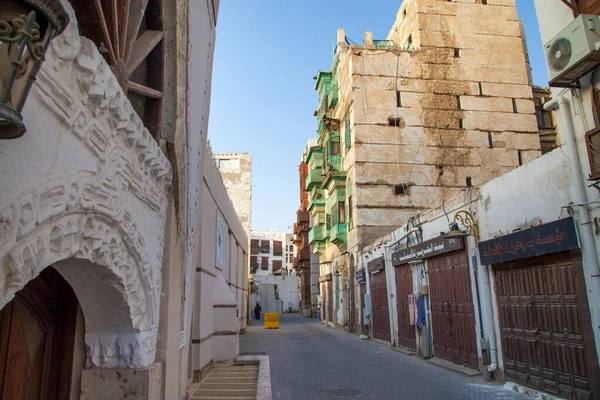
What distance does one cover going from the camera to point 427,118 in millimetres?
20141

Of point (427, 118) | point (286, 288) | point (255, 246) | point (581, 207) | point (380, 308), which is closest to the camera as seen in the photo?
point (581, 207)

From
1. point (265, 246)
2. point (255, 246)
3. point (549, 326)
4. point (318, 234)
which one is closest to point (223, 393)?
point (549, 326)

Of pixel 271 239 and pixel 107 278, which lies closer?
pixel 107 278

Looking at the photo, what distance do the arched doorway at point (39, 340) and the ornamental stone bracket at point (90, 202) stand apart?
26 centimetres

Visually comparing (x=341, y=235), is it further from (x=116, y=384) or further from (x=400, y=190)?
(x=116, y=384)

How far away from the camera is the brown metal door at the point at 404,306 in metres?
12.9

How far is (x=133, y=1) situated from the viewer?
3859 mm

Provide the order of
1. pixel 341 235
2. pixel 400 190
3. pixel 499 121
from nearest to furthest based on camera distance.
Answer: pixel 400 190 < pixel 499 121 < pixel 341 235

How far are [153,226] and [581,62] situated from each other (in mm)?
5728

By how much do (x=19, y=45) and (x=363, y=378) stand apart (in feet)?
28.9

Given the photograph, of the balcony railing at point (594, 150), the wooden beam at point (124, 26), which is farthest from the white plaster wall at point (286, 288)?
the wooden beam at point (124, 26)

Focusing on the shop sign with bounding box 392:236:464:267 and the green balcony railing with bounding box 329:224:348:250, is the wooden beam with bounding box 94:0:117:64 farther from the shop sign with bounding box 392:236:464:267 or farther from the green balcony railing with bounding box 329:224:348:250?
the green balcony railing with bounding box 329:224:348:250

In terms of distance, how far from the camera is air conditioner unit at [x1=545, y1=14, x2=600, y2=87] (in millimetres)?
5742

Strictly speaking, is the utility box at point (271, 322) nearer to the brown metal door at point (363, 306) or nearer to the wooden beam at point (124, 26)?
the brown metal door at point (363, 306)
